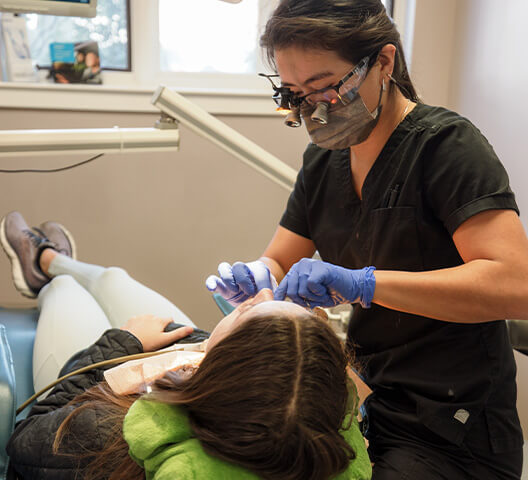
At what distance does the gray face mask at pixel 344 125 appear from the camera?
1155 millimetres

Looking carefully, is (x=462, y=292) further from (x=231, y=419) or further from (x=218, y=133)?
(x=218, y=133)

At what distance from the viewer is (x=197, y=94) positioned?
8.25 ft

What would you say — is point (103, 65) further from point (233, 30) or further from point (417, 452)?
point (417, 452)

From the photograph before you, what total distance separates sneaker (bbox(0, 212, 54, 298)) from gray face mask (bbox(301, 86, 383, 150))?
1.32 metres

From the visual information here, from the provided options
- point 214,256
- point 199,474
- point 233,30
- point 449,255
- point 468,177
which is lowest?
point 214,256

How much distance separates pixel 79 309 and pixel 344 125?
100 cm

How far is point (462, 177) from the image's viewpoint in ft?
3.42

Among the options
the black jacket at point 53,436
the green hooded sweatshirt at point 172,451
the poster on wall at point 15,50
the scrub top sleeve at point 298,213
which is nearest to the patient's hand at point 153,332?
the black jacket at point 53,436

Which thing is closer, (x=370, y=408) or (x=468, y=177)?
(x=468, y=177)

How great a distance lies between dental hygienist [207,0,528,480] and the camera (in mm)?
1016

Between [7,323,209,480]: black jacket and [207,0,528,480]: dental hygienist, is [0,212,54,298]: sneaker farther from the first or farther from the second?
[207,0,528,480]: dental hygienist

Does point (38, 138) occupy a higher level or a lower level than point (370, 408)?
higher

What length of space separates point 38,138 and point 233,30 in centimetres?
165

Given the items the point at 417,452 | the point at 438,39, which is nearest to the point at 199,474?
the point at 417,452
